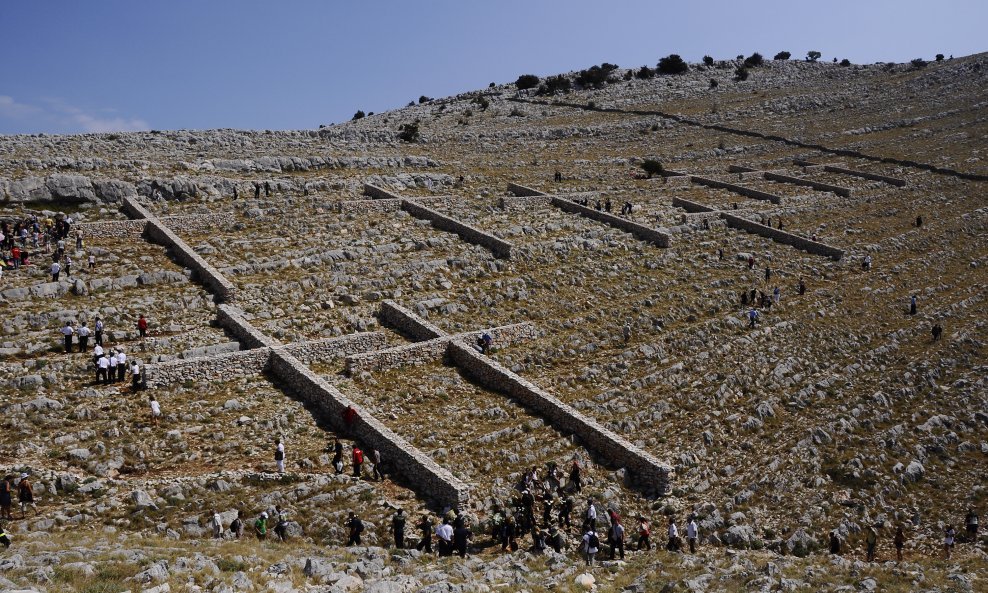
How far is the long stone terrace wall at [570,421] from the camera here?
953 inches

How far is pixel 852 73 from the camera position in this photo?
120 meters

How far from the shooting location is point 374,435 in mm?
24219

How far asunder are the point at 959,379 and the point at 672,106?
7064 centimetres

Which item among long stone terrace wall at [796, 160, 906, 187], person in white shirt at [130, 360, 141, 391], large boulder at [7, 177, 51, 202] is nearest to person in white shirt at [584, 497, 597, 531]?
person in white shirt at [130, 360, 141, 391]

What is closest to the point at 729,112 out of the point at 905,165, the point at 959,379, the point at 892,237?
the point at 905,165

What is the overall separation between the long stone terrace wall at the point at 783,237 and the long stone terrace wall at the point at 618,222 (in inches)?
297

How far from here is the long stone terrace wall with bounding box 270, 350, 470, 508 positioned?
22.0 meters

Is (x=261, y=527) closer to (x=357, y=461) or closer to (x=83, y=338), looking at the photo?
(x=357, y=461)

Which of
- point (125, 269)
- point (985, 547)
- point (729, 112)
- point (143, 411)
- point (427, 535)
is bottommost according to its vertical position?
point (985, 547)

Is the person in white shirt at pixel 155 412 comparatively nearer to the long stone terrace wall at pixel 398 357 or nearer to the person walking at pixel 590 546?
the long stone terrace wall at pixel 398 357

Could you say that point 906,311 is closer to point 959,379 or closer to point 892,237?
point 959,379

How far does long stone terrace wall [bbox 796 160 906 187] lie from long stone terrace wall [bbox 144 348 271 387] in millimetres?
58062

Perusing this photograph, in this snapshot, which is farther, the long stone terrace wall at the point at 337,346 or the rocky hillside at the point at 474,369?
the long stone terrace wall at the point at 337,346

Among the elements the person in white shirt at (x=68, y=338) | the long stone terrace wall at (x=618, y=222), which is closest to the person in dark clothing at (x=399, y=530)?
the person in white shirt at (x=68, y=338)
